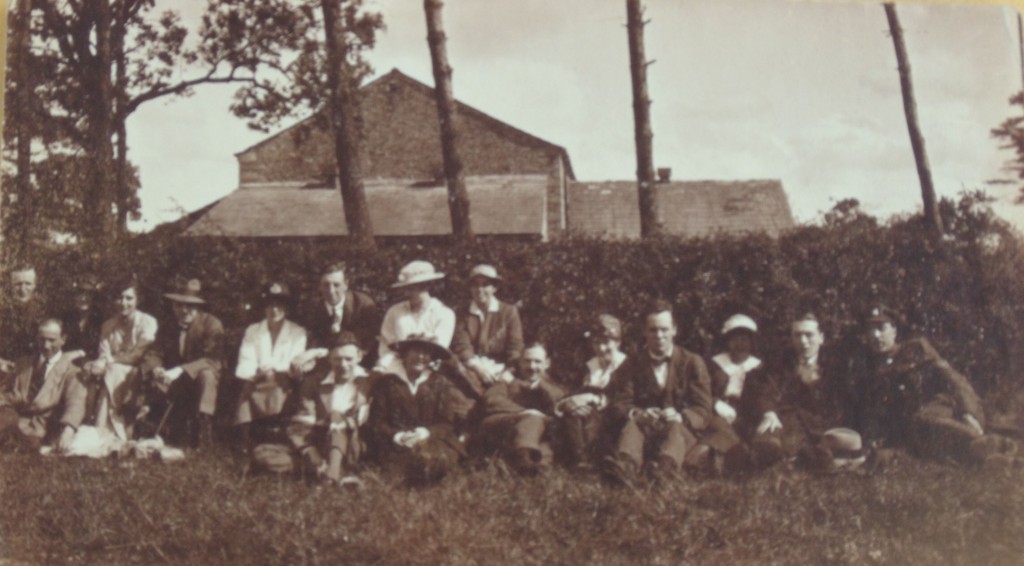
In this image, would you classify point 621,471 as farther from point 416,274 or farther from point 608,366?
point 416,274

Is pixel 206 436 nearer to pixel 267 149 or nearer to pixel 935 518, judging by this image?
pixel 267 149

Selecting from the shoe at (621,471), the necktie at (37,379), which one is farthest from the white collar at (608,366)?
the necktie at (37,379)

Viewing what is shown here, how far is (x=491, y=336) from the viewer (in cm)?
522

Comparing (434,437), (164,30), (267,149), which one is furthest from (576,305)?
(164,30)

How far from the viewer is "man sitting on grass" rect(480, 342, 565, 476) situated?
4.63 metres

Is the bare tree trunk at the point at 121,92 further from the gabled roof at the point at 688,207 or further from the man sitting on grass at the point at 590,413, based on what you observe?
the man sitting on grass at the point at 590,413

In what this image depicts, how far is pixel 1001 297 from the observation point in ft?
17.1

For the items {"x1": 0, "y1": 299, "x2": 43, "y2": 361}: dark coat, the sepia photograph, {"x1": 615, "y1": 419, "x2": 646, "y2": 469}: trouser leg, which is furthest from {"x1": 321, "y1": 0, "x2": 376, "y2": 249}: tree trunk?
{"x1": 615, "y1": 419, "x2": 646, "y2": 469}: trouser leg

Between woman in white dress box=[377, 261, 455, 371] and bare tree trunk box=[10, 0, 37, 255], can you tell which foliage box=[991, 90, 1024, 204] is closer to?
woman in white dress box=[377, 261, 455, 371]

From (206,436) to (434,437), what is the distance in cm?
131

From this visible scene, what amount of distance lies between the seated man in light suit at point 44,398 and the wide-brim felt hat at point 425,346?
5.81 feet

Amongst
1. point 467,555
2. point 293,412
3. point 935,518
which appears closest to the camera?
point 467,555

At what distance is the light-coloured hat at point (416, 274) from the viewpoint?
5.29 m

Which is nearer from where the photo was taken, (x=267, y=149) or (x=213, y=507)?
(x=213, y=507)
